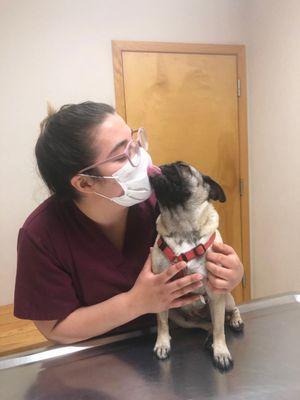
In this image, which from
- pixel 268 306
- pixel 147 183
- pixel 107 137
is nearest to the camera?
pixel 107 137

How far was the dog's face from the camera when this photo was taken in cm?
99

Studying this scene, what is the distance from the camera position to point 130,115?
219 centimetres

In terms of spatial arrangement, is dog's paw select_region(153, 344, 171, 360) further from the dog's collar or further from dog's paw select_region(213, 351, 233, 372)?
the dog's collar

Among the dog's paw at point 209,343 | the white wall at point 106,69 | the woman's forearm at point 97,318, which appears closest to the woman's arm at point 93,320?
the woman's forearm at point 97,318

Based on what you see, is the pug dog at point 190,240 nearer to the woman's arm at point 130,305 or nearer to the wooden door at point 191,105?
the woman's arm at point 130,305

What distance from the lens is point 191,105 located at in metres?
2.29

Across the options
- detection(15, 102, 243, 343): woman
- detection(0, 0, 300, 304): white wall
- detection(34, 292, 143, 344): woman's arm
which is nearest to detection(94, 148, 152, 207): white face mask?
detection(15, 102, 243, 343): woman

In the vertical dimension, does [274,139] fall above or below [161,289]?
above

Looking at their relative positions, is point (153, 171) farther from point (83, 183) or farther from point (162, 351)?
point (162, 351)

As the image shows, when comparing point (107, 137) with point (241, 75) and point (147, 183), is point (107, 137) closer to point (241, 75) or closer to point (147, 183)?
point (147, 183)

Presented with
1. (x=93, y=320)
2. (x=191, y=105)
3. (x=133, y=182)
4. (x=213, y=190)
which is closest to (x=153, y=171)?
(x=133, y=182)

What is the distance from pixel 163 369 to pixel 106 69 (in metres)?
1.70

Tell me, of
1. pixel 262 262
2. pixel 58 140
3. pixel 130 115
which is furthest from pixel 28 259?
pixel 262 262

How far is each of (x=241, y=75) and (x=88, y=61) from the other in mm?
988
